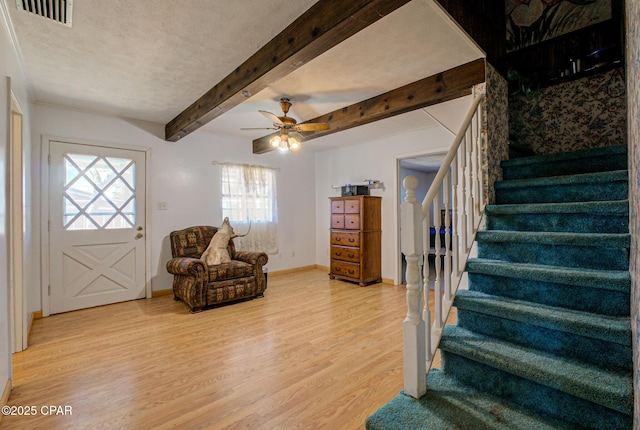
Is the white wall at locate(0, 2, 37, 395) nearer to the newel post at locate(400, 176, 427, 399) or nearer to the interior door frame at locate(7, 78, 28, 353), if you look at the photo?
the interior door frame at locate(7, 78, 28, 353)

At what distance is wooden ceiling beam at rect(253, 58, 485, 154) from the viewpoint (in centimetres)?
258

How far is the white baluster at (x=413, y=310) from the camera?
58.0 inches

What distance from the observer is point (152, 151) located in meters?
4.22

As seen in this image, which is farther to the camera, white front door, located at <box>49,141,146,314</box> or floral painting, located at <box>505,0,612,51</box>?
white front door, located at <box>49,141,146,314</box>

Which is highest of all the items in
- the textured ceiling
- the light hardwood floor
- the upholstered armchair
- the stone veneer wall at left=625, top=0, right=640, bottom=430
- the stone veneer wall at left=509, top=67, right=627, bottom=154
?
the textured ceiling

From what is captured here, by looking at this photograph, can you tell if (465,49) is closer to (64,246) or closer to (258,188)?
(258,188)

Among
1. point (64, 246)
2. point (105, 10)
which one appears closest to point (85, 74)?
point (105, 10)

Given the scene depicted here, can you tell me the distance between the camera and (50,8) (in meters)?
1.90

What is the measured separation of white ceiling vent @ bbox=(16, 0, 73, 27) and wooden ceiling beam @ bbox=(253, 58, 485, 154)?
2.59 metres

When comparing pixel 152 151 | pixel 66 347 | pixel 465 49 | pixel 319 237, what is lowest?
pixel 66 347

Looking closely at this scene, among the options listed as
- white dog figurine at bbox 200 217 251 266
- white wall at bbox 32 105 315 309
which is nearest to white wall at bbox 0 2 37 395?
white wall at bbox 32 105 315 309

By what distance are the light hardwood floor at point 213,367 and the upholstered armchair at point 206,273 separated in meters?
0.18

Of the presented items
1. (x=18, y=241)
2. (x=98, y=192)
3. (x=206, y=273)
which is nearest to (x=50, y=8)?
(x=18, y=241)

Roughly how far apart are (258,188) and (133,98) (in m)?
2.31
